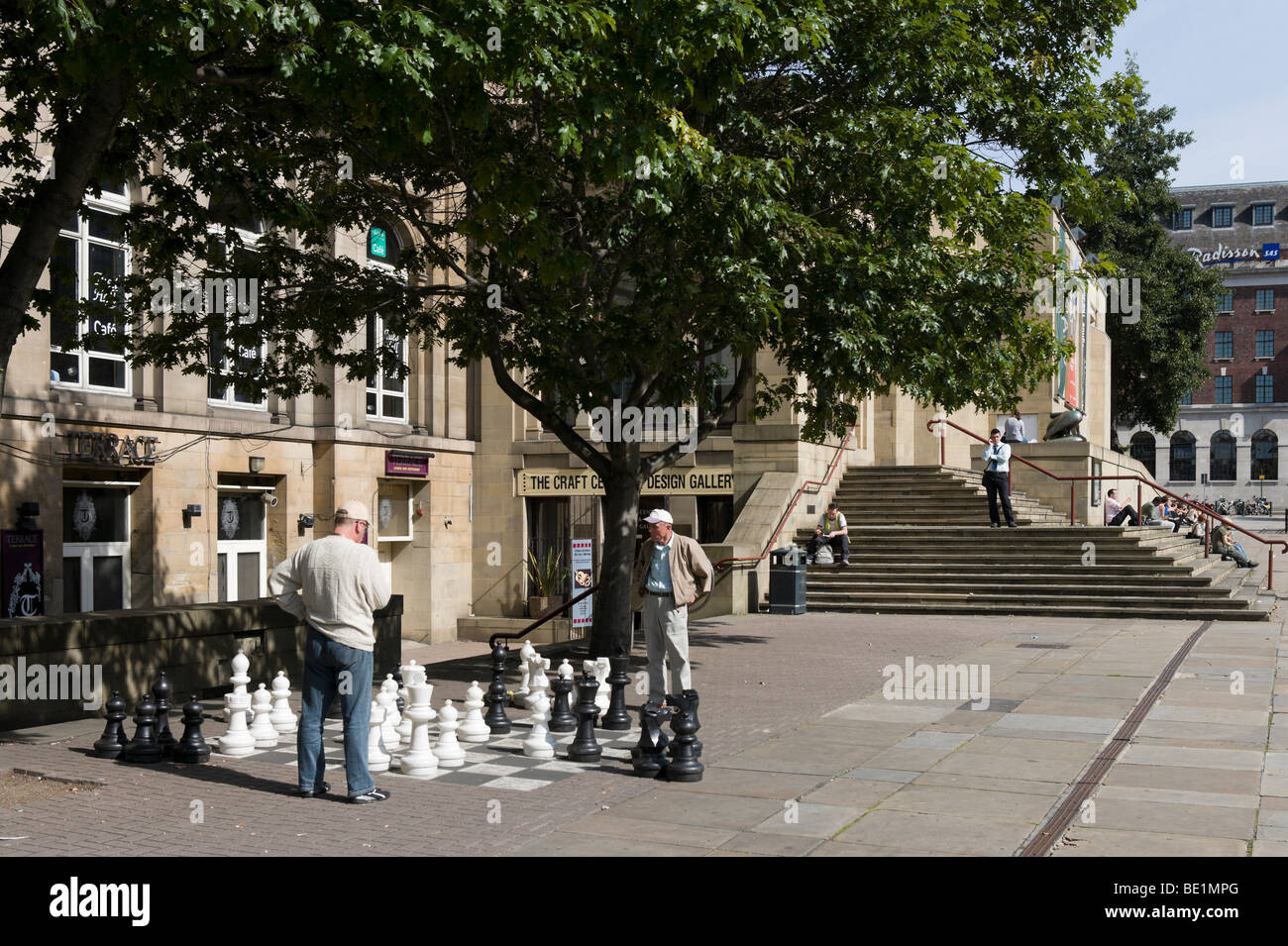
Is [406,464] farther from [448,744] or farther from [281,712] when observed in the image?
[448,744]

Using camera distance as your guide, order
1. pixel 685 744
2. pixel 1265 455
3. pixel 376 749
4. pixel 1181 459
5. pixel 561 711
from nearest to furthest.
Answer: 1. pixel 685 744
2. pixel 376 749
3. pixel 561 711
4. pixel 1265 455
5. pixel 1181 459

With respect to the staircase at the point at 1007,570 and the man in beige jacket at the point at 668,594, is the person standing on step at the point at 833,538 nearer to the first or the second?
the staircase at the point at 1007,570

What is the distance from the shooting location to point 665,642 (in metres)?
10.2

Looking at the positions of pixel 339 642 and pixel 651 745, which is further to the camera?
pixel 651 745

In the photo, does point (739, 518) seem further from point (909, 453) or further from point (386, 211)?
point (386, 211)

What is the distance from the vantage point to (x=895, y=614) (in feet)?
66.4

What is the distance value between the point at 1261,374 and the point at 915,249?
85269 mm

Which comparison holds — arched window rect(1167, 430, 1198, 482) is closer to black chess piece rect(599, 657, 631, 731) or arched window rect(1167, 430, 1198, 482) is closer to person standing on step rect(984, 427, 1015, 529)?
person standing on step rect(984, 427, 1015, 529)

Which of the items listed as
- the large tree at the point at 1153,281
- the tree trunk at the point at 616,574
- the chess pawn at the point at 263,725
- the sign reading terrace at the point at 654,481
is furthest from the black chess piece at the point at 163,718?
the large tree at the point at 1153,281

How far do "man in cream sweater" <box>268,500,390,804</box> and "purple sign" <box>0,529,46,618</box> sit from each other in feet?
41.5

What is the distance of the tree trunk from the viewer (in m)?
13.9

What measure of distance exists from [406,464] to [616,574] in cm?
1444

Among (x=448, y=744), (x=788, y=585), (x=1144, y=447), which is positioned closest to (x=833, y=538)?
(x=788, y=585)
